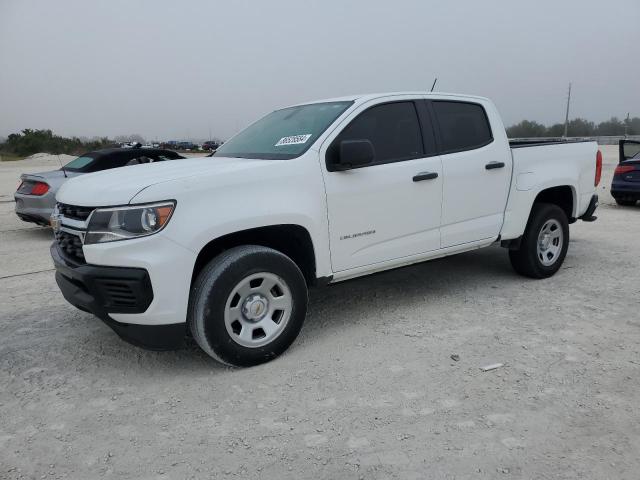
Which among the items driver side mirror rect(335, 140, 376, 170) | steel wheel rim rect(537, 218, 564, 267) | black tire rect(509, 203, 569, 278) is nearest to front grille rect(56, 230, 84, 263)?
driver side mirror rect(335, 140, 376, 170)

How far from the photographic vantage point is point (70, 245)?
3.46 meters

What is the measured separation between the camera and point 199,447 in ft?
8.74

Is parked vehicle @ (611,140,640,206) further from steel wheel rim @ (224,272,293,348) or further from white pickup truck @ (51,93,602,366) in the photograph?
steel wheel rim @ (224,272,293,348)

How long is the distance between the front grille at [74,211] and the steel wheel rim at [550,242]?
13.8ft

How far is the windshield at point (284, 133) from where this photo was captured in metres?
3.90

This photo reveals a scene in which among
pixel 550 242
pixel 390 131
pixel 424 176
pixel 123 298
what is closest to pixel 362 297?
pixel 424 176

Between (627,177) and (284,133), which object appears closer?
(284,133)

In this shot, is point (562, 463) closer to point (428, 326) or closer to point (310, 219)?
point (428, 326)

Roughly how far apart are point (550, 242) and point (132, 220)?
4.22 meters

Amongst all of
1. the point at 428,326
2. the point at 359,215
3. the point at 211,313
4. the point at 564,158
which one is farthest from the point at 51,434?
the point at 564,158

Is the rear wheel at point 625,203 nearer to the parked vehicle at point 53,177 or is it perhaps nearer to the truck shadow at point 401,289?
the truck shadow at point 401,289

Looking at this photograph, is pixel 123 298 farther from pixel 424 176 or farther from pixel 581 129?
pixel 581 129

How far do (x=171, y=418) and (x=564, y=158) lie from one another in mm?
4574

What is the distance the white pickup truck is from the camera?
313 cm
